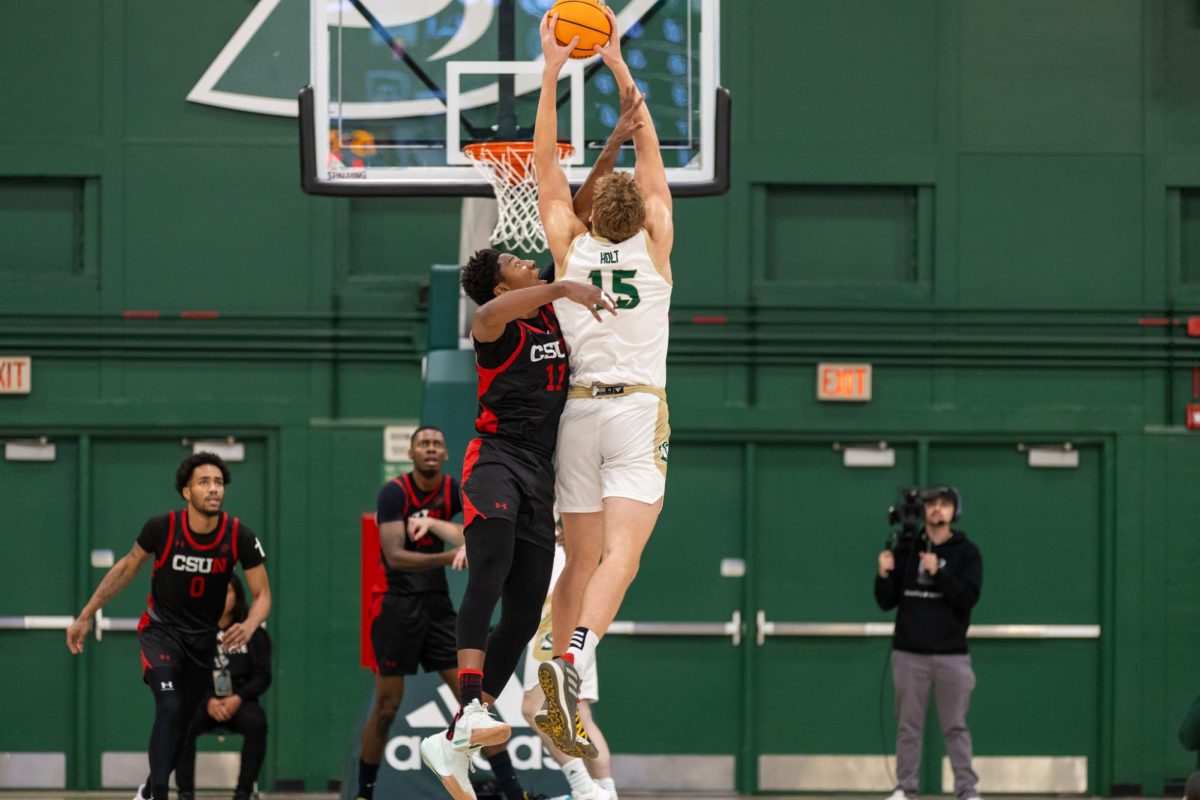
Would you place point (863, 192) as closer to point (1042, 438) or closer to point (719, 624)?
point (1042, 438)

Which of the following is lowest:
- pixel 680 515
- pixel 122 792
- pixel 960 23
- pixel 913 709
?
pixel 122 792

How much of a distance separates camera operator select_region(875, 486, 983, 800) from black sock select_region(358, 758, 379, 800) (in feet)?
11.1

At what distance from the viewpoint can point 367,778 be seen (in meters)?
9.65

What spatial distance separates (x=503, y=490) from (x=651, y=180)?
1.39m

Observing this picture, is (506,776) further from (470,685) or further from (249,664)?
(249,664)

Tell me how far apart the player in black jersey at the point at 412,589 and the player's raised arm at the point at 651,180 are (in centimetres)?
333

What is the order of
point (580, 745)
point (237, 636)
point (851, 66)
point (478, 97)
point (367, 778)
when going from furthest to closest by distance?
1. point (851, 66)
2. point (367, 778)
3. point (237, 636)
4. point (478, 97)
5. point (580, 745)

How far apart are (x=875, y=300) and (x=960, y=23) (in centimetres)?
225

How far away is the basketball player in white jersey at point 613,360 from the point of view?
665 centimetres

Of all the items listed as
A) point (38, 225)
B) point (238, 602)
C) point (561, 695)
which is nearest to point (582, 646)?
point (561, 695)

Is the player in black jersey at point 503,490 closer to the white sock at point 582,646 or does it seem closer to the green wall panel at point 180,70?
the white sock at point 582,646

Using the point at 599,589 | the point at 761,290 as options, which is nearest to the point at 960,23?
the point at 761,290

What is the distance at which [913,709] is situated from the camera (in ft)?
36.1

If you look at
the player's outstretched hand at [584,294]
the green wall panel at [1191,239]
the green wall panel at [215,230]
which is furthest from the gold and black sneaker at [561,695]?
the green wall panel at [1191,239]
